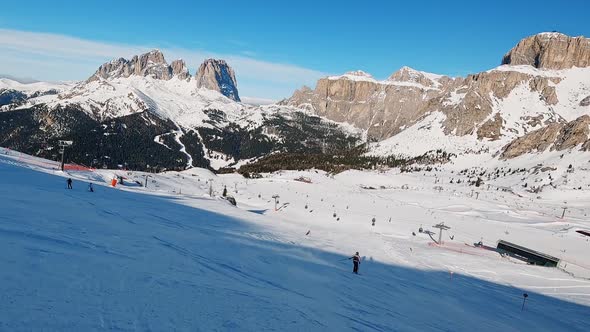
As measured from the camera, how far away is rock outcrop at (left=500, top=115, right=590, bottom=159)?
151 m

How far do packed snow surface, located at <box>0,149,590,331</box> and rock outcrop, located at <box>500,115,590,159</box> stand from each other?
12801cm

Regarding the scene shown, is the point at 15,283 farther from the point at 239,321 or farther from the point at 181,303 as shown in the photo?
the point at 239,321

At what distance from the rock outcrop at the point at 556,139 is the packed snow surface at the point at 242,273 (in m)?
128

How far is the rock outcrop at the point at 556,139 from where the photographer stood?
494 feet

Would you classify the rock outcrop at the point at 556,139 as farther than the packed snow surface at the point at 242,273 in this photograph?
Yes

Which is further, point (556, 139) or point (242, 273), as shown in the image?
point (556, 139)

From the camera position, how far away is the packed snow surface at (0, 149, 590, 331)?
1041 cm

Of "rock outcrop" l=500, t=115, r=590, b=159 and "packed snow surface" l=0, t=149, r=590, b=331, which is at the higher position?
"rock outcrop" l=500, t=115, r=590, b=159

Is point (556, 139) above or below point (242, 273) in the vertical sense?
above

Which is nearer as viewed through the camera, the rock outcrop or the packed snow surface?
the packed snow surface

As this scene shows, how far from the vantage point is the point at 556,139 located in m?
164

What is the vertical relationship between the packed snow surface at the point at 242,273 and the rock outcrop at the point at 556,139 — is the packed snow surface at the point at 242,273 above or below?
below

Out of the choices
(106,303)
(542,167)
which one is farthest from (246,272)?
(542,167)

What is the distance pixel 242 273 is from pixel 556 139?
179 metres
